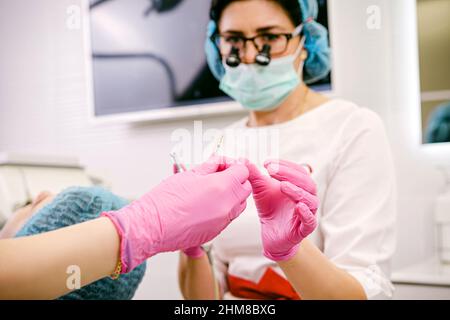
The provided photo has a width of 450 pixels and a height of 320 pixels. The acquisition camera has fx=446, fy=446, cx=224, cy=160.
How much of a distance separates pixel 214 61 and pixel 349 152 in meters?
0.43

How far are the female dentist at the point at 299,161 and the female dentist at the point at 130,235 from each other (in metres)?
0.12

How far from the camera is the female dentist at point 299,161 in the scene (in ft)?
2.97

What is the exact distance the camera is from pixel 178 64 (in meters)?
1.31

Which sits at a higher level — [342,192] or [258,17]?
[258,17]

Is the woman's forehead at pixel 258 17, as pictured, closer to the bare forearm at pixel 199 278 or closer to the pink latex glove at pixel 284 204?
the pink latex glove at pixel 284 204

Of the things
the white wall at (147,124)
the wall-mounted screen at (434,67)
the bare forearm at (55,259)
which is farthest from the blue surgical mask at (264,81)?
the bare forearm at (55,259)

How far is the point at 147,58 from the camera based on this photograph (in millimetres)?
1279

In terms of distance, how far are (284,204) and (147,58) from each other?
700 mm

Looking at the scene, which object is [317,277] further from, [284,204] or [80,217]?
[80,217]

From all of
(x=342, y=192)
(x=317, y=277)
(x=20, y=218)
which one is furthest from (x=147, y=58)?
(x=317, y=277)

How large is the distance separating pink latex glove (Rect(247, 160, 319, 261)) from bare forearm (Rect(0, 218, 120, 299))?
0.89 feet

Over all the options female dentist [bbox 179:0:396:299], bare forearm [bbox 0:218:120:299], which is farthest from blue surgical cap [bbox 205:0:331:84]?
bare forearm [bbox 0:218:120:299]

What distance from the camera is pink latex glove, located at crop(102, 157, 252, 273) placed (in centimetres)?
66

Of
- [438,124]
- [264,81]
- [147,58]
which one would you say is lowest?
[438,124]
